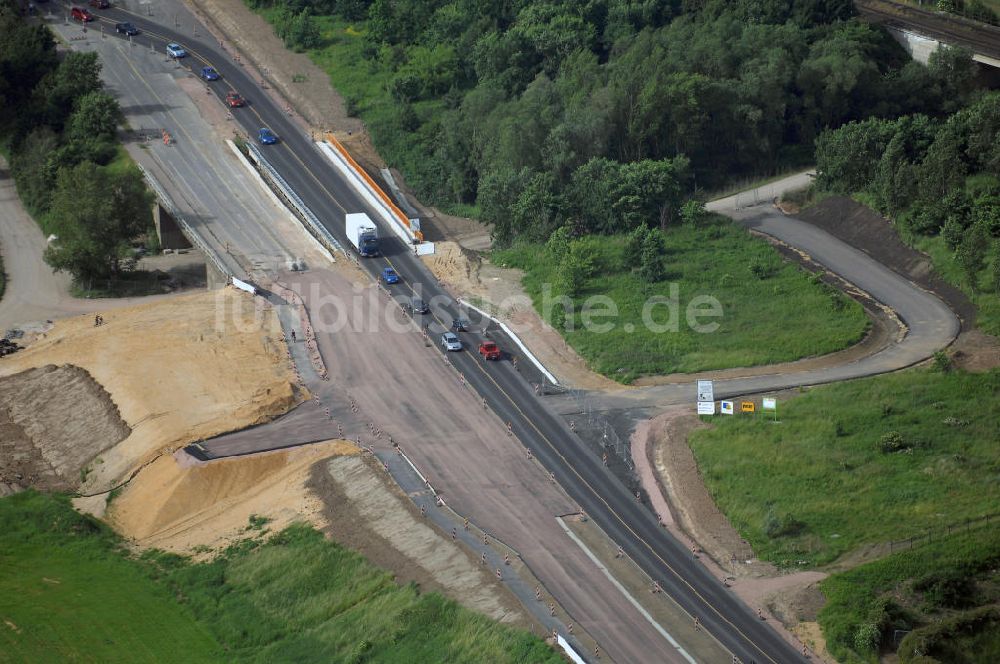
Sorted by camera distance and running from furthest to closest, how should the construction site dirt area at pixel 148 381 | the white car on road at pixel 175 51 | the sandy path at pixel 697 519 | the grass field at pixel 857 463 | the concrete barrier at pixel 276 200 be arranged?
the white car on road at pixel 175 51 → the concrete barrier at pixel 276 200 → the construction site dirt area at pixel 148 381 → the grass field at pixel 857 463 → the sandy path at pixel 697 519

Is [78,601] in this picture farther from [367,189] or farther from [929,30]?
[929,30]

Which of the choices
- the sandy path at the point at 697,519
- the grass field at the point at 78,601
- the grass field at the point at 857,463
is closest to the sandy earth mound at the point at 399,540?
the grass field at the point at 78,601

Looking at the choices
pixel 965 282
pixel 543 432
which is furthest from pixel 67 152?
pixel 965 282

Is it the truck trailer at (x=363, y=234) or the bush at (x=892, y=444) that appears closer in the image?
the bush at (x=892, y=444)

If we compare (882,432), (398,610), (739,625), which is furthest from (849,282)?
(398,610)

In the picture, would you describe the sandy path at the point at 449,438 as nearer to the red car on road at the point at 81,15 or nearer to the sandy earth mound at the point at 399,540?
the sandy earth mound at the point at 399,540

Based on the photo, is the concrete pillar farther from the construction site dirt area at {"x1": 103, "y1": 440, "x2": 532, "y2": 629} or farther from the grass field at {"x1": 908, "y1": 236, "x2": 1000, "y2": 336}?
the grass field at {"x1": 908, "y1": 236, "x2": 1000, "y2": 336}

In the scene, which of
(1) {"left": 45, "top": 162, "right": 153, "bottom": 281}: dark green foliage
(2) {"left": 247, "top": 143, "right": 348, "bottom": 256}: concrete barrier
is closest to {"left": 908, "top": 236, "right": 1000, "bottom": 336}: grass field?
(2) {"left": 247, "top": 143, "right": 348, "bottom": 256}: concrete barrier
